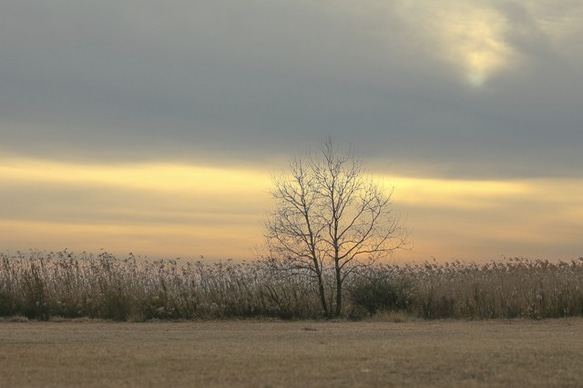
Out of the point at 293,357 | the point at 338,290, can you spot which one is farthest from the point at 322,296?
the point at 293,357

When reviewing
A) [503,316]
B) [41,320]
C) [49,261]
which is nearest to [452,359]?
[503,316]

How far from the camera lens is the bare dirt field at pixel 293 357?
1538cm

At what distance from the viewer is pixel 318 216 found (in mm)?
37938

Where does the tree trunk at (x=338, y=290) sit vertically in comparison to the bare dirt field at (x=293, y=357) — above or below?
above

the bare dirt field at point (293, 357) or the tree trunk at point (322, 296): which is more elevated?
the tree trunk at point (322, 296)

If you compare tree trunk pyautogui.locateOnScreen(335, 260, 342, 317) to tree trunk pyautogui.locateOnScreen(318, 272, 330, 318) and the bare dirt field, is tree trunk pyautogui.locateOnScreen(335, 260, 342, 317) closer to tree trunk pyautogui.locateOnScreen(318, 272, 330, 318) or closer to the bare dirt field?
tree trunk pyautogui.locateOnScreen(318, 272, 330, 318)

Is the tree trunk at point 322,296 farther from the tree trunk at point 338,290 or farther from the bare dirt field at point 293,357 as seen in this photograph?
the bare dirt field at point 293,357

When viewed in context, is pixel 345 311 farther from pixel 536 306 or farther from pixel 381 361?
pixel 381 361

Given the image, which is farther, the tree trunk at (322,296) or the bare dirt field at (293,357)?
the tree trunk at (322,296)

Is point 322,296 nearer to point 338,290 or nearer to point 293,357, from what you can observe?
point 338,290

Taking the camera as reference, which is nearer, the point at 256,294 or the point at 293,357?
the point at 293,357

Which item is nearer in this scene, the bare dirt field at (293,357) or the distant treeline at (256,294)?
the bare dirt field at (293,357)

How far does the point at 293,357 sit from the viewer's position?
18.5 metres

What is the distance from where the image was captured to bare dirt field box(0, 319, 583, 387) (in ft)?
50.4
